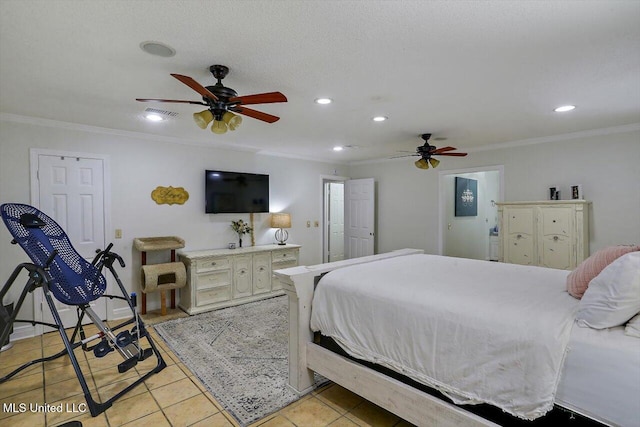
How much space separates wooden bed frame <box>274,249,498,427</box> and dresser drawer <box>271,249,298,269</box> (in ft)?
8.31

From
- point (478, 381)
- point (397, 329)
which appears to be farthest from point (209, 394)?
point (478, 381)

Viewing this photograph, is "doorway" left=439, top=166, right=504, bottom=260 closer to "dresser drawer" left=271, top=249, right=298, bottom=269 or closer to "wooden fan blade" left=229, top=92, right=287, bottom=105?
"dresser drawer" left=271, top=249, right=298, bottom=269

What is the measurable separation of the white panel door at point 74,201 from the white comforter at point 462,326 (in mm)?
3220

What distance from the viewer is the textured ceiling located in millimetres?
1618

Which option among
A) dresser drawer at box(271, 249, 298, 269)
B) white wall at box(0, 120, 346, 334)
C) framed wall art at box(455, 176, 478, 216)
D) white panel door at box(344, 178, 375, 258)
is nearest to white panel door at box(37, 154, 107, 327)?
white wall at box(0, 120, 346, 334)

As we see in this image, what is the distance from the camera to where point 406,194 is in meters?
6.16

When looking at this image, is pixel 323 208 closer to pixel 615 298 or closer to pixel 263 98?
pixel 263 98

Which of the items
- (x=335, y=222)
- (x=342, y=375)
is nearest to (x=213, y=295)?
(x=342, y=375)

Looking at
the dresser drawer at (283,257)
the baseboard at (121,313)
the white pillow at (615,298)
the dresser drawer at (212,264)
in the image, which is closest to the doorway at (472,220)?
the dresser drawer at (283,257)

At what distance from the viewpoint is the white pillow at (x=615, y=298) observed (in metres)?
1.39

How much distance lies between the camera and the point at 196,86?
1.91m

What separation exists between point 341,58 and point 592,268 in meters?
1.97

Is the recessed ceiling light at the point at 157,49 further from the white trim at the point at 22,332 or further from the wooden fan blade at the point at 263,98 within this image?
the white trim at the point at 22,332

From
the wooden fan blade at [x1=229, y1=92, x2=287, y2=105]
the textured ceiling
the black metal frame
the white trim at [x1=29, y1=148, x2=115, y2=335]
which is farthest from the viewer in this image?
the white trim at [x1=29, y1=148, x2=115, y2=335]
